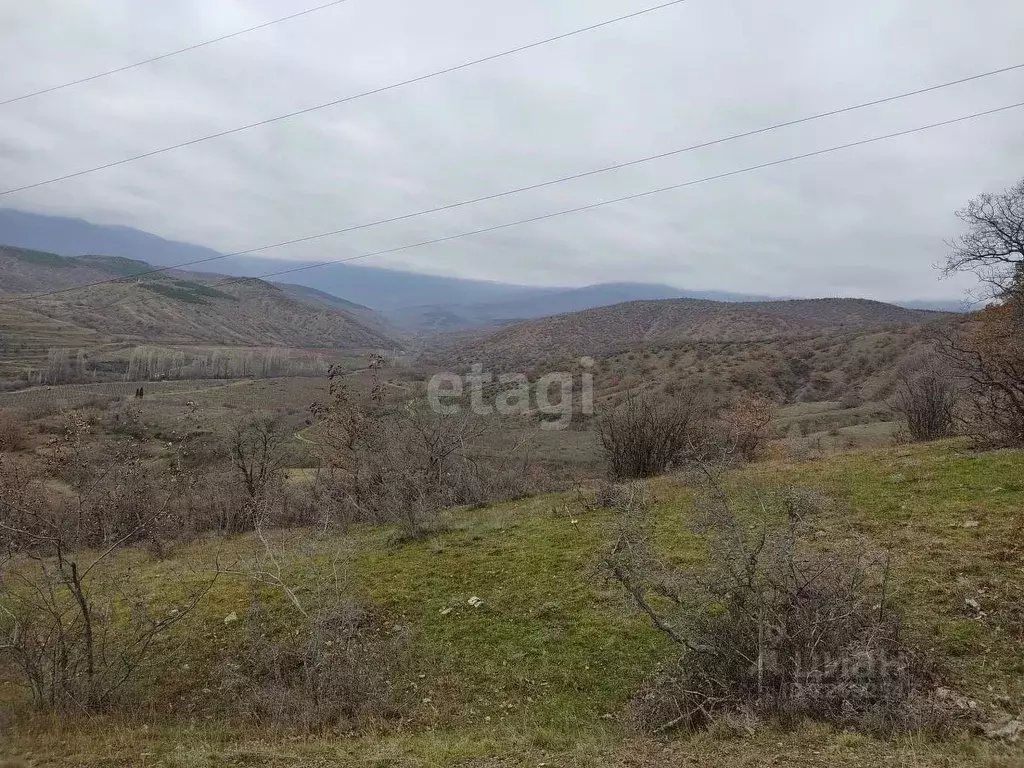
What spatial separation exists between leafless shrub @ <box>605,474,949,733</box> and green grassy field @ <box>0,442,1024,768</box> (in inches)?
11.7

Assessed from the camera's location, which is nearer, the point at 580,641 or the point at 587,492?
the point at 580,641

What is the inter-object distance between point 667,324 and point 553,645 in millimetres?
83142

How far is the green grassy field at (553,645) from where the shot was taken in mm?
4766

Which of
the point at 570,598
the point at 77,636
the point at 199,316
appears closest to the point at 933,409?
the point at 570,598

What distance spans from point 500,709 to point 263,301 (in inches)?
6959

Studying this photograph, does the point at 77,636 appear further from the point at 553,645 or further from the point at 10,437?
the point at 10,437

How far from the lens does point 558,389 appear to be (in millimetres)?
53719

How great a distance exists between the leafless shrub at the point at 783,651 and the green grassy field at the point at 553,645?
30 centimetres

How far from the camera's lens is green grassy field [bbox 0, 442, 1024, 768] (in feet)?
15.6

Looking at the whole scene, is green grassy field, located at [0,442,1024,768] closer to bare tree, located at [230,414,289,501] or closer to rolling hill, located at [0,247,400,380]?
bare tree, located at [230,414,289,501]

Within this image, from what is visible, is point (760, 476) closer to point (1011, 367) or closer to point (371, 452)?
point (1011, 367)

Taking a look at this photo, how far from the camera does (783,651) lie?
520 cm

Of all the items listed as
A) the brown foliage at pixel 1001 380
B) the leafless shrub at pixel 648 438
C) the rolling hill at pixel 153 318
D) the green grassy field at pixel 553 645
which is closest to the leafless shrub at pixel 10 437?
the green grassy field at pixel 553 645

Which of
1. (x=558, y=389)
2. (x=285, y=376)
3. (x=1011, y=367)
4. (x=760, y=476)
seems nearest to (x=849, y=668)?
(x=760, y=476)
